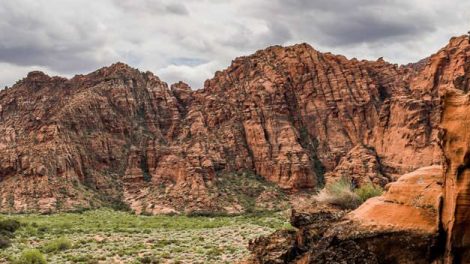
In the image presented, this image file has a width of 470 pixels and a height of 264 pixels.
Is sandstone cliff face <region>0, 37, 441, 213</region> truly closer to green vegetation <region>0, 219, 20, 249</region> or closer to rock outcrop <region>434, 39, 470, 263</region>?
green vegetation <region>0, 219, 20, 249</region>

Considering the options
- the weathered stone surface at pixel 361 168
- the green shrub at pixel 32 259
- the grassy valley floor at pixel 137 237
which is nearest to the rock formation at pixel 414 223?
the grassy valley floor at pixel 137 237

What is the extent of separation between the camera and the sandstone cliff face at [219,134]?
84.3 m

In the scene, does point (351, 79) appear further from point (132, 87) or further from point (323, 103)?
point (132, 87)

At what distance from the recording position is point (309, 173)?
88.8 m

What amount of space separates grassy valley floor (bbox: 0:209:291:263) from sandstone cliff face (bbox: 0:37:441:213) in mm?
9119

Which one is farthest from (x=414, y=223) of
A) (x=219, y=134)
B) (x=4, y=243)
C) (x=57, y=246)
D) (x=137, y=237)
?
(x=219, y=134)

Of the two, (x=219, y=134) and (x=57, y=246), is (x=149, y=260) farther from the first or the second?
(x=219, y=134)

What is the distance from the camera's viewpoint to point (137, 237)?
55531 millimetres

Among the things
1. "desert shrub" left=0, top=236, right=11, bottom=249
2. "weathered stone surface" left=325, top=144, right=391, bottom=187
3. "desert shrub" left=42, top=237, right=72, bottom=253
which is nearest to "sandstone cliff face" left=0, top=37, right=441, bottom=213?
"weathered stone surface" left=325, top=144, right=391, bottom=187

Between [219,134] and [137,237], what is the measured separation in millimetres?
44968

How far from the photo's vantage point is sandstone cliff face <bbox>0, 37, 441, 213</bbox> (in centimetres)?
8431

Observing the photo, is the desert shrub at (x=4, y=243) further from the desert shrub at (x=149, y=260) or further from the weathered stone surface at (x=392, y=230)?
the weathered stone surface at (x=392, y=230)

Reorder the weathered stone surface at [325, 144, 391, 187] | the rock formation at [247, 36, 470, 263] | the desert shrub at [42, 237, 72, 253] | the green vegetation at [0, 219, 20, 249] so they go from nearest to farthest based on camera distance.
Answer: the rock formation at [247, 36, 470, 263]
the desert shrub at [42, 237, 72, 253]
the green vegetation at [0, 219, 20, 249]
the weathered stone surface at [325, 144, 391, 187]

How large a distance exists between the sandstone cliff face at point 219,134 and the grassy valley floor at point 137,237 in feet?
29.9
